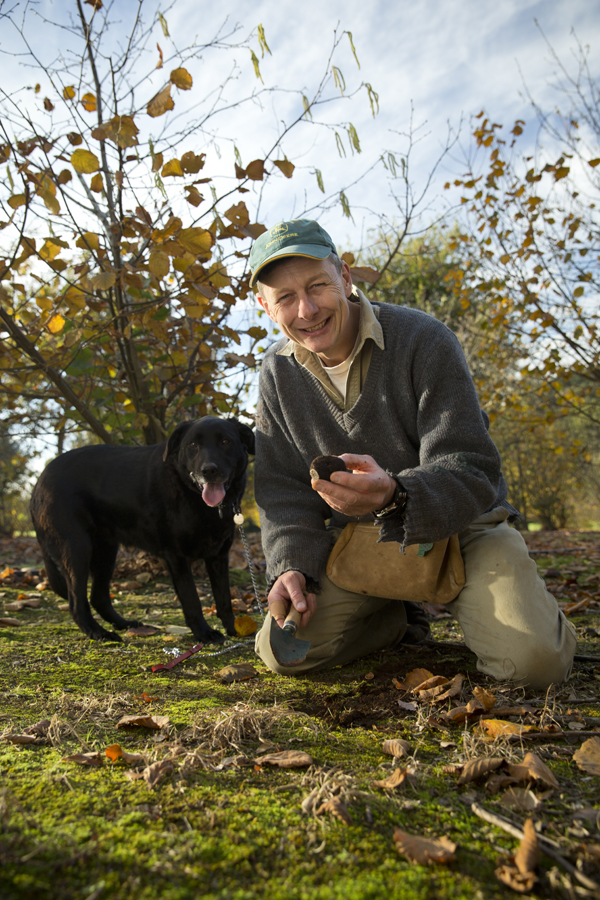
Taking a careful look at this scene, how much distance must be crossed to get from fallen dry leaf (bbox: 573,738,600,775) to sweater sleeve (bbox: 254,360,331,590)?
4.05 ft

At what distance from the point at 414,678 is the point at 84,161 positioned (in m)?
2.92

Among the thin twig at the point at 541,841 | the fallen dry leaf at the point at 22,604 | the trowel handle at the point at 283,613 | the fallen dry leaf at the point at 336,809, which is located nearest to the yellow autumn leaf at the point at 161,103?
the trowel handle at the point at 283,613

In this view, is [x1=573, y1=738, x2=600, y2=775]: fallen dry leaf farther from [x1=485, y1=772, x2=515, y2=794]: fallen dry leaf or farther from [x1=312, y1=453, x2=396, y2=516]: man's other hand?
[x1=312, y1=453, x2=396, y2=516]: man's other hand

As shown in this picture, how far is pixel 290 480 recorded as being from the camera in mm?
2832

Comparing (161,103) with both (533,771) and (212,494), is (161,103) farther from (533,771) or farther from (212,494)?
(533,771)

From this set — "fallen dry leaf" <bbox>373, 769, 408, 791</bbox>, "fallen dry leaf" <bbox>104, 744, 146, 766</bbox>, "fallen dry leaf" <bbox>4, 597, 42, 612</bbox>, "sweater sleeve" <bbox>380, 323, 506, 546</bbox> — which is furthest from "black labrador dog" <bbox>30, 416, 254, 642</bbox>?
"fallen dry leaf" <bbox>373, 769, 408, 791</bbox>

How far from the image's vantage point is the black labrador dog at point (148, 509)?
342 centimetres

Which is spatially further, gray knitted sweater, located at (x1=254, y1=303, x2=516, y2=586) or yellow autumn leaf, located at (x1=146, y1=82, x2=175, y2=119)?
yellow autumn leaf, located at (x1=146, y1=82, x2=175, y2=119)

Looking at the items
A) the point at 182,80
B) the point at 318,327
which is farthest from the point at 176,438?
the point at 182,80

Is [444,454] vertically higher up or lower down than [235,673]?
higher up

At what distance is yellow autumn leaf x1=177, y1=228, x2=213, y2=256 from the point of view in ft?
9.93

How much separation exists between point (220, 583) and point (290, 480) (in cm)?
111

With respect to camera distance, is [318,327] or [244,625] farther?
[244,625]

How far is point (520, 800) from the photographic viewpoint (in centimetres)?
126
